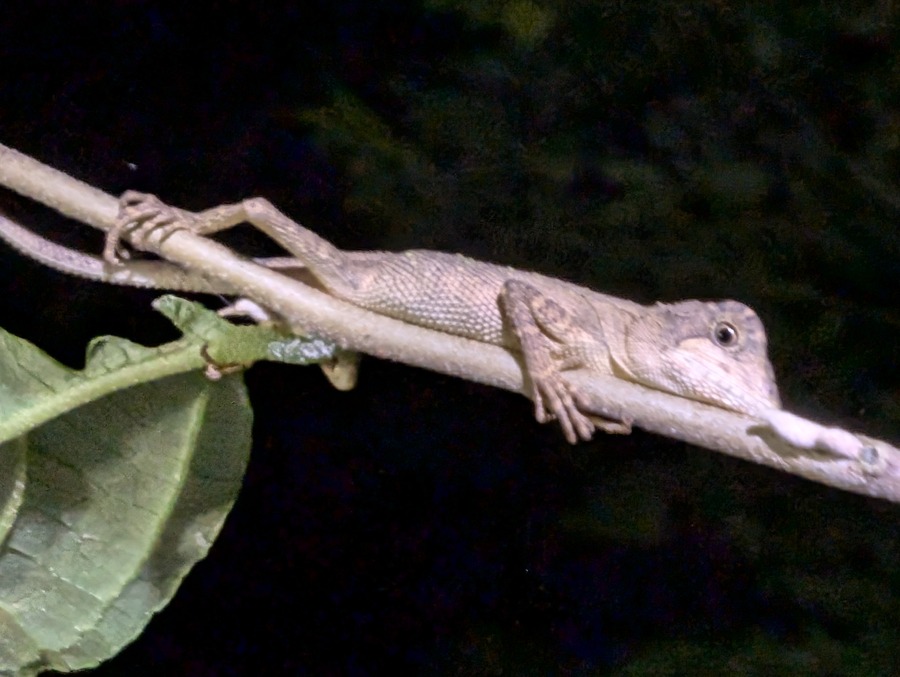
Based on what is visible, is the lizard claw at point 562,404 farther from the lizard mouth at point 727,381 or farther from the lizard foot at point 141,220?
the lizard foot at point 141,220

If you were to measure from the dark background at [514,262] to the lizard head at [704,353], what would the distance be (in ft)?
0.89

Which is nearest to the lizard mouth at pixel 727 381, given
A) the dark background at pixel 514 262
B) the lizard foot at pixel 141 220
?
the dark background at pixel 514 262

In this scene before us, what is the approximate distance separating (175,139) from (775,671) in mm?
2061

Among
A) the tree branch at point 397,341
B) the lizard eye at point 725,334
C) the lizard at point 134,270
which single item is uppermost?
the tree branch at point 397,341

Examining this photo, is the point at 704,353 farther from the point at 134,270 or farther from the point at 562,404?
the point at 134,270

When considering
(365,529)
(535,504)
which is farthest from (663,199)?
(365,529)

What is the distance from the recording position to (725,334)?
1.78 m

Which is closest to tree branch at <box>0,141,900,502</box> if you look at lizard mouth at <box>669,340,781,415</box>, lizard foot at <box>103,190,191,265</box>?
lizard foot at <box>103,190,191,265</box>

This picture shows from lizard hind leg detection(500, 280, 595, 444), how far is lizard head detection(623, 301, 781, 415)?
221 millimetres

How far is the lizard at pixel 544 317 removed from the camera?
5.46ft

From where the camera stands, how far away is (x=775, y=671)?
204 centimetres

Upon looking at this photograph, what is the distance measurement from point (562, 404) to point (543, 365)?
0.09 metres

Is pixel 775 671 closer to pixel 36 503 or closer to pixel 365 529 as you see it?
pixel 365 529

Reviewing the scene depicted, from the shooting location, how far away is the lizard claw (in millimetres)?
1541
